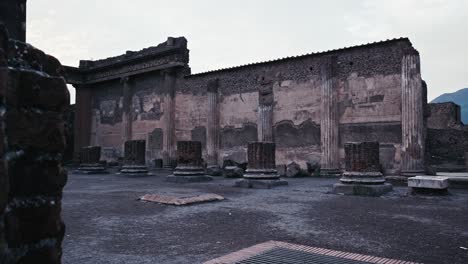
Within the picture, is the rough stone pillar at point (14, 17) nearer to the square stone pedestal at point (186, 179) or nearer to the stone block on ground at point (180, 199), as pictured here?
the stone block on ground at point (180, 199)

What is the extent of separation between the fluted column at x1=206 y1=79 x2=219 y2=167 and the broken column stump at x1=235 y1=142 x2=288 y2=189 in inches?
211

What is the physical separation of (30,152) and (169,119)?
15.5m

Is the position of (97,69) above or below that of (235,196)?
above

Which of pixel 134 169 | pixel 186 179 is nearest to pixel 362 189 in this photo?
pixel 186 179

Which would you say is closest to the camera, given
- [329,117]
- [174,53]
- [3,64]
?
[3,64]

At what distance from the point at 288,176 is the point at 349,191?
482cm

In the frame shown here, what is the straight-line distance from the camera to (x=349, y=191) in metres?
8.05

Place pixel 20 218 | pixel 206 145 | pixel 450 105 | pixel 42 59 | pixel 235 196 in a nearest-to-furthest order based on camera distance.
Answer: pixel 20 218, pixel 42 59, pixel 235 196, pixel 206 145, pixel 450 105

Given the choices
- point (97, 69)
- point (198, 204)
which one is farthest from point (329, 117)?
point (97, 69)

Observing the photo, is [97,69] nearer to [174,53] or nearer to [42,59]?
[174,53]

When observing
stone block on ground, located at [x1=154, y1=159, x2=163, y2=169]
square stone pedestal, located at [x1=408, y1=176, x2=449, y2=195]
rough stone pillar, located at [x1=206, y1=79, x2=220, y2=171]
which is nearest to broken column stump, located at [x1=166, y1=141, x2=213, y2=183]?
rough stone pillar, located at [x1=206, y1=79, x2=220, y2=171]

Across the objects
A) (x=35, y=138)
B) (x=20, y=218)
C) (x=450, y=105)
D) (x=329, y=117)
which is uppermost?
(x=450, y=105)

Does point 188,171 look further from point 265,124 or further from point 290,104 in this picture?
point 290,104

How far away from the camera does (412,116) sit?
417 inches
